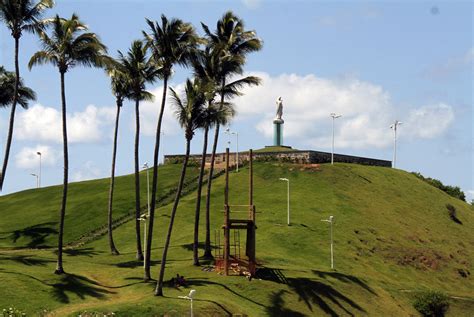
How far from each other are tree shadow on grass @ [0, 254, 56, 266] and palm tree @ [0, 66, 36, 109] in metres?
25.8

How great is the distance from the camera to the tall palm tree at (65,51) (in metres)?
60.6

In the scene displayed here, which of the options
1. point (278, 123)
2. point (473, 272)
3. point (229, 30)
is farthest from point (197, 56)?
point (278, 123)

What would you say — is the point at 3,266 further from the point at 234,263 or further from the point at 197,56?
the point at 197,56

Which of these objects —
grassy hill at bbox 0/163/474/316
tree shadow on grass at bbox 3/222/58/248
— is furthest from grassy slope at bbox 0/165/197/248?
grassy hill at bbox 0/163/474/316

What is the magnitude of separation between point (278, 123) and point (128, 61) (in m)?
77.5

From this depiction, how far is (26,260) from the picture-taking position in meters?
68.8

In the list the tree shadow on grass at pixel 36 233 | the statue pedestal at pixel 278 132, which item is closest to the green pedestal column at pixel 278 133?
the statue pedestal at pixel 278 132

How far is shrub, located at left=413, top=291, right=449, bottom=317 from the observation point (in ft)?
222

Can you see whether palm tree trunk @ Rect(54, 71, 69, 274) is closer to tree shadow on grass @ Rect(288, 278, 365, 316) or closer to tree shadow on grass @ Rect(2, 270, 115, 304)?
tree shadow on grass @ Rect(2, 270, 115, 304)

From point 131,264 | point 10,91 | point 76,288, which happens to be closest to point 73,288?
point 76,288

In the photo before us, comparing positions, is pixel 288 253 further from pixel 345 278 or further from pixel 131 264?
pixel 131 264

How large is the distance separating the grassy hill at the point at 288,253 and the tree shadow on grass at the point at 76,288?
0.30ft

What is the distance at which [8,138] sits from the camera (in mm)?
65125

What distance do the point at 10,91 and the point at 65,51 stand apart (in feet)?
105
